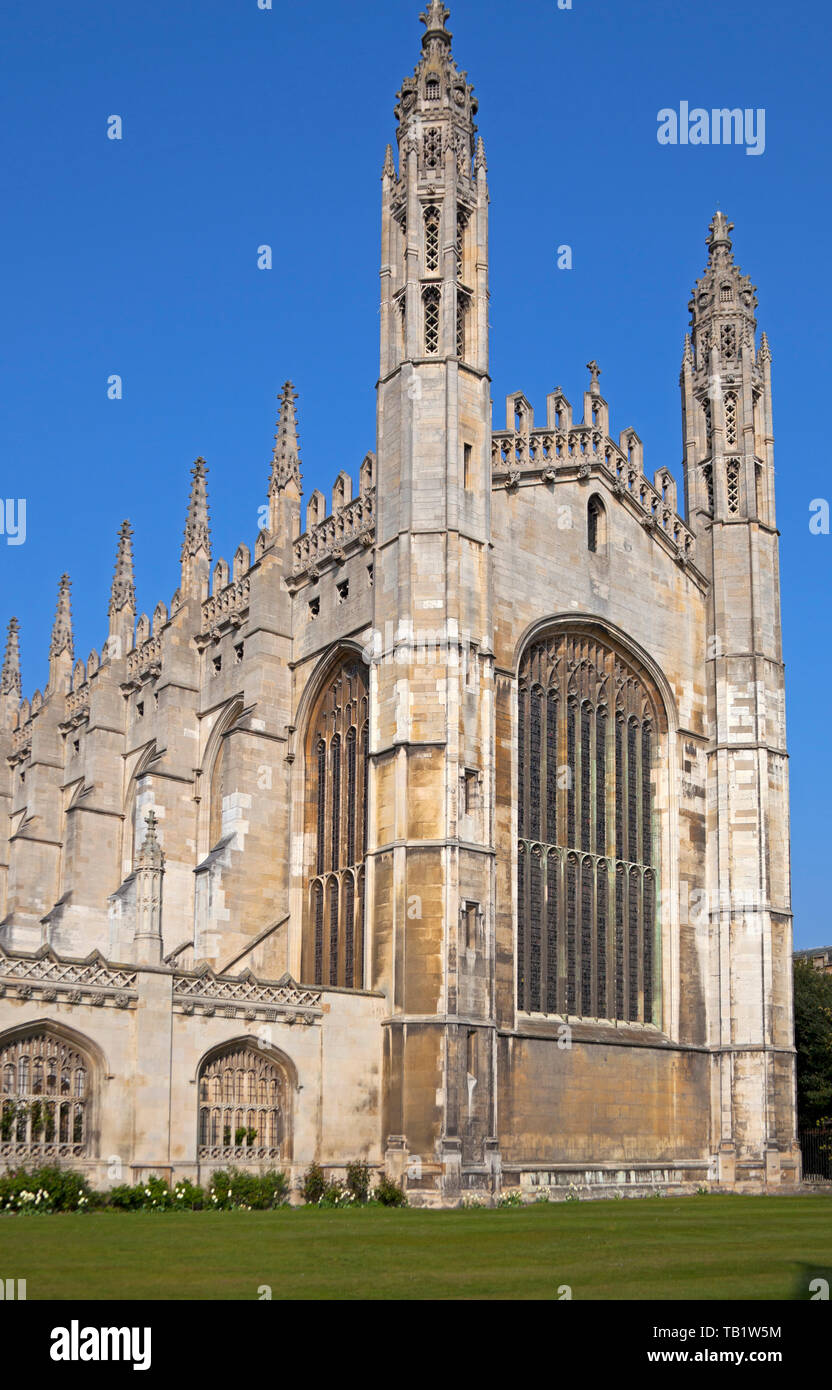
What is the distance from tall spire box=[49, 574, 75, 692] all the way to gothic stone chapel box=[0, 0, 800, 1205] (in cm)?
956

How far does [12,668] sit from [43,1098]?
38051 millimetres

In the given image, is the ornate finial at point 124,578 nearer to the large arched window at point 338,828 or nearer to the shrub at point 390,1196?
the large arched window at point 338,828

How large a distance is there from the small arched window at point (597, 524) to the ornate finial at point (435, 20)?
11.9 metres

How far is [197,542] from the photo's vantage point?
44.7 m

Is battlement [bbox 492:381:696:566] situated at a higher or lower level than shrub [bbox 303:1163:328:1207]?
higher

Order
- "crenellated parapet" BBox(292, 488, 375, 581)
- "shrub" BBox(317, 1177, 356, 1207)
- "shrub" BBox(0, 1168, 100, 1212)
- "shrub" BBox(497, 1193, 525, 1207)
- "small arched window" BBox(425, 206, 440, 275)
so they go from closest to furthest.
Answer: "shrub" BBox(0, 1168, 100, 1212) → "shrub" BBox(317, 1177, 356, 1207) → "shrub" BBox(497, 1193, 525, 1207) → "small arched window" BBox(425, 206, 440, 275) → "crenellated parapet" BBox(292, 488, 375, 581)

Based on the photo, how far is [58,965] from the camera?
26250 mm

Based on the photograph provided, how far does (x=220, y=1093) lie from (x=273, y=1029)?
1.62 m

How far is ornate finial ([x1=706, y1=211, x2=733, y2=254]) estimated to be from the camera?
44438 millimetres

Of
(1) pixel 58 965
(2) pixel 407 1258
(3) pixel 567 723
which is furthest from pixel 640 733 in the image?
(2) pixel 407 1258

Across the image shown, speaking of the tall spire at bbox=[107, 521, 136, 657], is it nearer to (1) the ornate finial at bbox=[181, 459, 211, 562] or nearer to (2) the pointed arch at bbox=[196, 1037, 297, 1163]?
(1) the ornate finial at bbox=[181, 459, 211, 562]

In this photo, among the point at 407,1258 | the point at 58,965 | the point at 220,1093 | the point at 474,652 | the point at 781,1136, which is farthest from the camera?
the point at 781,1136

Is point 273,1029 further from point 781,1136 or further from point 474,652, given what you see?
point 781,1136

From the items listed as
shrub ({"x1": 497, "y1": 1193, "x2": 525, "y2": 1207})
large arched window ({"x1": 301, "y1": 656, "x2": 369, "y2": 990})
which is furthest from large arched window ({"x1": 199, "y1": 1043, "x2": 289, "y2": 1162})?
large arched window ({"x1": 301, "y1": 656, "x2": 369, "y2": 990})
